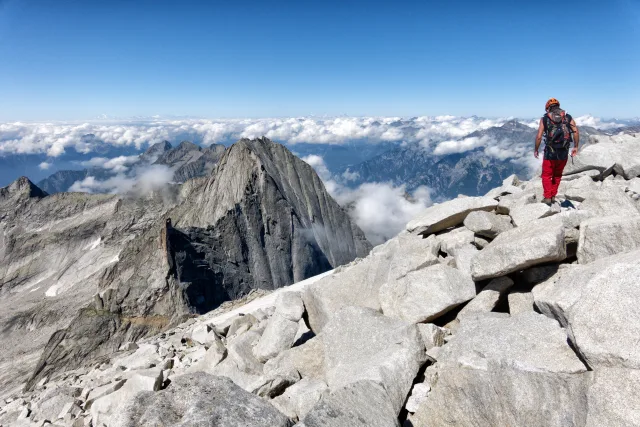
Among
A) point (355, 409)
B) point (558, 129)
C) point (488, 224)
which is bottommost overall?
point (355, 409)

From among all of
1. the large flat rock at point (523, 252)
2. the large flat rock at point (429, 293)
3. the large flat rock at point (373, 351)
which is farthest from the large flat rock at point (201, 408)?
the large flat rock at point (523, 252)

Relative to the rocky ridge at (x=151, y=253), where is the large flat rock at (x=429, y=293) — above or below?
above

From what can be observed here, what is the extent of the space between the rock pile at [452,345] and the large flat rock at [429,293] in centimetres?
4

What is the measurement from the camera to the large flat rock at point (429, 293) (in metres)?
9.92

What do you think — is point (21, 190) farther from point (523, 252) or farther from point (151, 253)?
point (523, 252)

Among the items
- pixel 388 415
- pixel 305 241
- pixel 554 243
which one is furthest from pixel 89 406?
pixel 305 241

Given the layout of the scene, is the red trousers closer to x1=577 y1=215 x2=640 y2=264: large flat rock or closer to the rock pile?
the rock pile

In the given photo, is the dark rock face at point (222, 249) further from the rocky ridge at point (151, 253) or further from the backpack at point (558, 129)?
the backpack at point (558, 129)

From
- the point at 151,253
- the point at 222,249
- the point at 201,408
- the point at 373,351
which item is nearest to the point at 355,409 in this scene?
the point at 201,408

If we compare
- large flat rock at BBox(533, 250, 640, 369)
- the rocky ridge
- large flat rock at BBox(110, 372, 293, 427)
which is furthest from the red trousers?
the rocky ridge

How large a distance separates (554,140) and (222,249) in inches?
3634

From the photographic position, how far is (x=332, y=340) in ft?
32.4

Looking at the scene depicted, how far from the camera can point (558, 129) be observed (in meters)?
13.7

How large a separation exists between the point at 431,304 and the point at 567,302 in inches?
130
